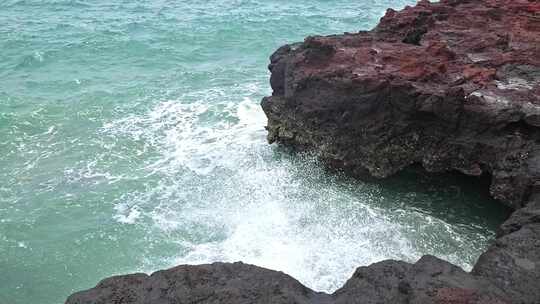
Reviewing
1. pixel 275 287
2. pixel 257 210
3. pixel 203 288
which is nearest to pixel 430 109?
pixel 257 210

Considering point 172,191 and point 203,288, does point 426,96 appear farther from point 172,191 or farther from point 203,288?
point 203,288

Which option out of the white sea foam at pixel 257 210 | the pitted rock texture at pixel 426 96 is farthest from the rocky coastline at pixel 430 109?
the white sea foam at pixel 257 210

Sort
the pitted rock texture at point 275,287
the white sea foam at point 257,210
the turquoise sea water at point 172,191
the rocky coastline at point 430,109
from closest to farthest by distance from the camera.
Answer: the pitted rock texture at point 275,287 → the rocky coastline at point 430,109 → the white sea foam at point 257,210 → the turquoise sea water at point 172,191

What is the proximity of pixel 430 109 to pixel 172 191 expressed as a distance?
6686mm

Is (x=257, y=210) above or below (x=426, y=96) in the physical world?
below

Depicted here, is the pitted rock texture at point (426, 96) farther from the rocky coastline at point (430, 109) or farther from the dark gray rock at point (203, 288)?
the dark gray rock at point (203, 288)

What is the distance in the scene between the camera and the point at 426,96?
11.4 m

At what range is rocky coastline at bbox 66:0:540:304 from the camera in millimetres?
6406

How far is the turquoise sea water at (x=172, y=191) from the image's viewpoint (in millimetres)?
10844

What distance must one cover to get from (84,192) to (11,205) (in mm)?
1734

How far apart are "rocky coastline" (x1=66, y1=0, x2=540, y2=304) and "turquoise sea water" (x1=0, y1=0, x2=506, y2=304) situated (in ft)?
3.08

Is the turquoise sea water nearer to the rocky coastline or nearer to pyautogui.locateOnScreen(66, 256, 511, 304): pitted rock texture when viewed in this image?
the rocky coastline

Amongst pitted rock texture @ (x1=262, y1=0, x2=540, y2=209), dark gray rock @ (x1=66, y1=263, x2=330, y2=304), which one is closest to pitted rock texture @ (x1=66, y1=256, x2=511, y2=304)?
dark gray rock @ (x1=66, y1=263, x2=330, y2=304)

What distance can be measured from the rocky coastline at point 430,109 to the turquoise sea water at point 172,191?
0.94 metres
